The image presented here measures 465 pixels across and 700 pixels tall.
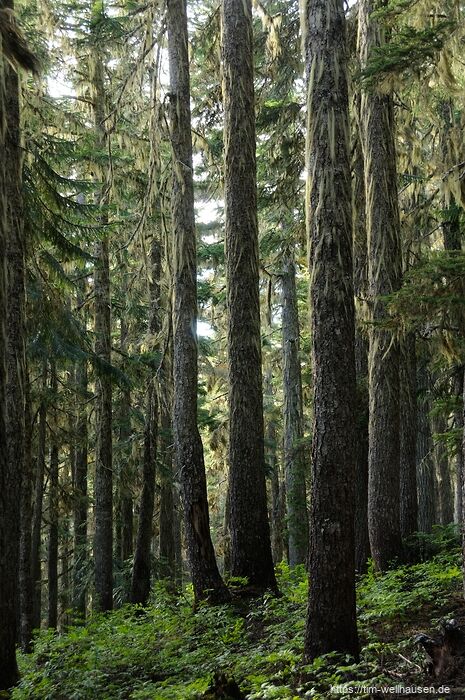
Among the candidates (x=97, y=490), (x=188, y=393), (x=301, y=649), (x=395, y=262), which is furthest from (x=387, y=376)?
(x=97, y=490)

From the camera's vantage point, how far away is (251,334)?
11.0 m

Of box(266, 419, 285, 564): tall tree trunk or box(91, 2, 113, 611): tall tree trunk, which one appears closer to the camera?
box(91, 2, 113, 611): tall tree trunk

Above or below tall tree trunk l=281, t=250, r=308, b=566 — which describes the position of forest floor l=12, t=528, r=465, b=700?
below

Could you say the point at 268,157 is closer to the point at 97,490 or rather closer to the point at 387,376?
the point at 387,376

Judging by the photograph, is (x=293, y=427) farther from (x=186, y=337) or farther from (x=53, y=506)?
(x=186, y=337)

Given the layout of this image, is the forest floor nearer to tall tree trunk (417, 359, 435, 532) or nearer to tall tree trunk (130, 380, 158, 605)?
tall tree trunk (130, 380, 158, 605)

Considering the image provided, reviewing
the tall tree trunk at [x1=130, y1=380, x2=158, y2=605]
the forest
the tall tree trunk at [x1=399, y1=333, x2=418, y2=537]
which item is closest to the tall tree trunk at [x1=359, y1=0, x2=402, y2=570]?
the forest

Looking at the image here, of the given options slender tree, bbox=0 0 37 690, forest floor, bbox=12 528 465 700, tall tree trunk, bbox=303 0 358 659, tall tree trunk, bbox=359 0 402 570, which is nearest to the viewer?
forest floor, bbox=12 528 465 700

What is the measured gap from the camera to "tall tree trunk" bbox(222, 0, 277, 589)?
10.4 m

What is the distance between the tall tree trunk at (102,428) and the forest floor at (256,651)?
2.80 metres

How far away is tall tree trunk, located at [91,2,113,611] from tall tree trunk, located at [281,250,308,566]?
16.3 feet

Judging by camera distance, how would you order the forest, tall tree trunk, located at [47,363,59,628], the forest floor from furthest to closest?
tall tree trunk, located at [47,363,59,628] → the forest → the forest floor

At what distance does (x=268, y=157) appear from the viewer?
16359 mm

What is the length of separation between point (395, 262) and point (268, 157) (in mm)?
6380
